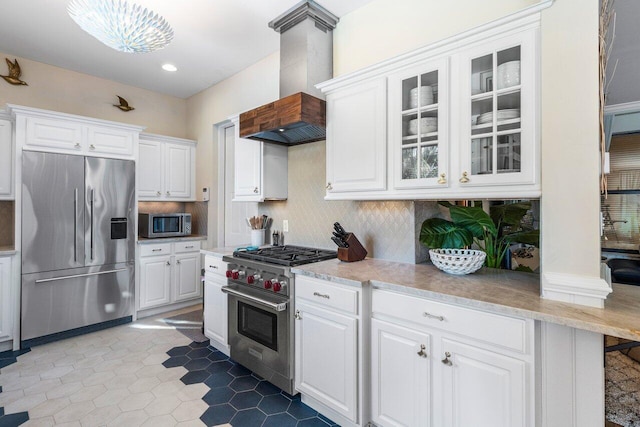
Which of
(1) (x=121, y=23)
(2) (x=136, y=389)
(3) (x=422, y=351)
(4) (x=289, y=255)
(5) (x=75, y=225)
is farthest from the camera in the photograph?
(5) (x=75, y=225)

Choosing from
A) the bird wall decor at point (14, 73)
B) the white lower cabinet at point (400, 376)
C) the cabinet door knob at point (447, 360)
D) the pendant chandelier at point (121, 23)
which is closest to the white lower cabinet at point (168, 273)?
the bird wall decor at point (14, 73)

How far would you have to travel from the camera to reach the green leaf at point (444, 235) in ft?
7.02

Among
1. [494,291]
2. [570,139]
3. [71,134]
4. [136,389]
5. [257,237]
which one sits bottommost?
[136,389]

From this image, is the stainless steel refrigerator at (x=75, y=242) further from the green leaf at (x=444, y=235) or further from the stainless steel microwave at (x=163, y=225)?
the green leaf at (x=444, y=235)

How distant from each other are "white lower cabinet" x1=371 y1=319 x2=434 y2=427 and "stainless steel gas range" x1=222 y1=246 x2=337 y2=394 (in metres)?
0.65

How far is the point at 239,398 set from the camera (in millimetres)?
2197

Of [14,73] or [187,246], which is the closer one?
[14,73]

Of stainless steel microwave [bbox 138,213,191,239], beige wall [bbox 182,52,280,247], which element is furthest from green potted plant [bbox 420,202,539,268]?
stainless steel microwave [bbox 138,213,191,239]

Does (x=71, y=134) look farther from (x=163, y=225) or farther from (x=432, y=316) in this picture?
(x=432, y=316)

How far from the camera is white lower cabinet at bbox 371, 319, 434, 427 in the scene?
61.4 inches

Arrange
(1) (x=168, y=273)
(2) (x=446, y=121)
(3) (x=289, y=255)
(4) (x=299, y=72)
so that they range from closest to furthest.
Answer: (2) (x=446, y=121) → (3) (x=289, y=255) → (4) (x=299, y=72) → (1) (x=168, y=273)

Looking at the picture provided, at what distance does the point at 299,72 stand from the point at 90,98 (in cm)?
302

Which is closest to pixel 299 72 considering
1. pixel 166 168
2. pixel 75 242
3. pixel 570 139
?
pixel 570 139

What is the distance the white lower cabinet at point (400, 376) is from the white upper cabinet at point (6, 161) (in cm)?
378
